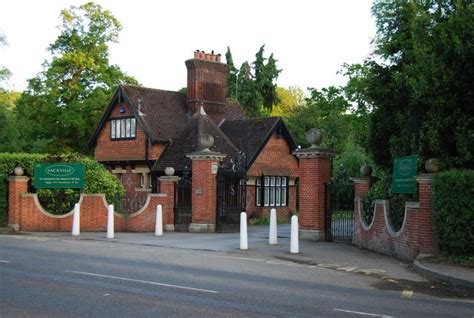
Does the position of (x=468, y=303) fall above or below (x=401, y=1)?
below

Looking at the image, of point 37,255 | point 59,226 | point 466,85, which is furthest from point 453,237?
point 59,226

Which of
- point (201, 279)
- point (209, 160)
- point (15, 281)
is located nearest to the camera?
point (15, 281)

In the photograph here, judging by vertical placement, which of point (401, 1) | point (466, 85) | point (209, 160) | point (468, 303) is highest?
point (401, 1)

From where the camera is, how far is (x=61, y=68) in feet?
150

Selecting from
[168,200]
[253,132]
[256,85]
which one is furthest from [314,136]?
[256,85]

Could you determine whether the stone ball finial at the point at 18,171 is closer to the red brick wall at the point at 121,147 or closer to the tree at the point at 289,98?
the red brick wall at the point at 121,147

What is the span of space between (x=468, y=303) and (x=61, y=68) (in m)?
39.9

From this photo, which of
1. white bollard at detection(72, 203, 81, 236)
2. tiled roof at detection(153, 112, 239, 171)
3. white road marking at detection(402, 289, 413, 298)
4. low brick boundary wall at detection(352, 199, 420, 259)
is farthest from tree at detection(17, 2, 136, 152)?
white road marking at detection(402, 289, 413, 298)

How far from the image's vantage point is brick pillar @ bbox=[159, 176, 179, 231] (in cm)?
2572

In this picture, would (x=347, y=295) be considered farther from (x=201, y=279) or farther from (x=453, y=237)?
(x=453, y=237)

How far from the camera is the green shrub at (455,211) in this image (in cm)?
1452

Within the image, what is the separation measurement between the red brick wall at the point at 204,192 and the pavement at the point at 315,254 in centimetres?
101

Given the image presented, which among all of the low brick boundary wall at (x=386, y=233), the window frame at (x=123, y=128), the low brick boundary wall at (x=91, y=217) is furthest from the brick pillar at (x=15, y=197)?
the window frame at (x=123, y=128)

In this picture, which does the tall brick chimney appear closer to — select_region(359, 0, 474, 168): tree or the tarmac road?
select_region(359, 0, 474, 168): tree
